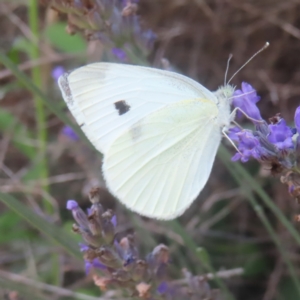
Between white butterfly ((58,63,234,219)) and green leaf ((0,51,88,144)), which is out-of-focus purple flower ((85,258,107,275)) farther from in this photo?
green leaf ((0,51,88,144))

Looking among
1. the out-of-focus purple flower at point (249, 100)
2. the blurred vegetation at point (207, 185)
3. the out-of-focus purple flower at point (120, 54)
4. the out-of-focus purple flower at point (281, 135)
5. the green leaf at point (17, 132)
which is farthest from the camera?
the green leaf at point (17, 132)

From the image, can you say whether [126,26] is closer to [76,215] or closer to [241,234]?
[76,215]

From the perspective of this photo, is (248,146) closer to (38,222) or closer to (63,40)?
(38,222)

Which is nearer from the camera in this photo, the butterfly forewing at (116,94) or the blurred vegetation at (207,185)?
the butterfly forewing at (116,94)

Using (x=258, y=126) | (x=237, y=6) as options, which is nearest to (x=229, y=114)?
(x=258, y=126)

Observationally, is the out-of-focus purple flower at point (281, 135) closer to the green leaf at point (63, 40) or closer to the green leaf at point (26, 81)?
the green leaf at point (26, 81)

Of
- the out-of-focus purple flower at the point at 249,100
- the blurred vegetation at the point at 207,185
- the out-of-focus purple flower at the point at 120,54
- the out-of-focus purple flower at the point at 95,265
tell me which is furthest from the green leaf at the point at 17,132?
the out-of-focus purple flower at the point at 249,100
